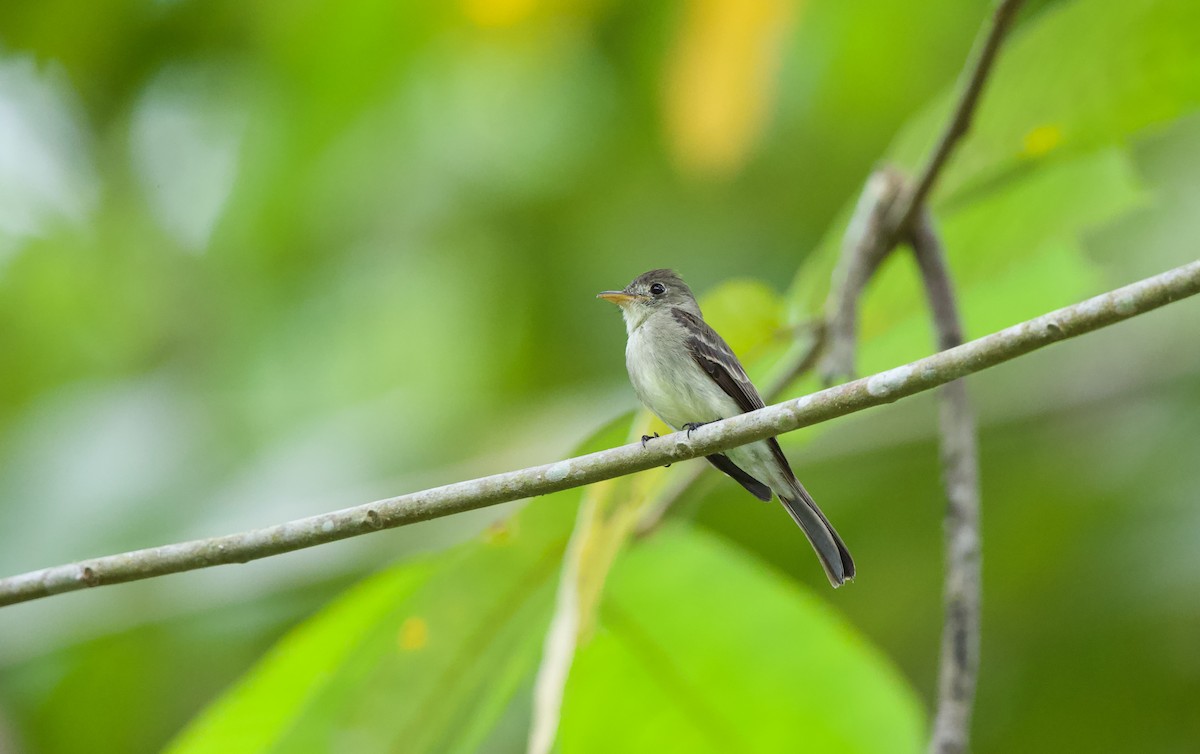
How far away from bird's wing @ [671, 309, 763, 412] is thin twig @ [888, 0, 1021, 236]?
620mm

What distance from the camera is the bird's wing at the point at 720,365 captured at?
10.6 feet

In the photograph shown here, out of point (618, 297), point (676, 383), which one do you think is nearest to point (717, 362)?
point (676, 383)

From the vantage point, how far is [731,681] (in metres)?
2.62

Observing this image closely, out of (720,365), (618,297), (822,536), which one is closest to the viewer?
(822,536)

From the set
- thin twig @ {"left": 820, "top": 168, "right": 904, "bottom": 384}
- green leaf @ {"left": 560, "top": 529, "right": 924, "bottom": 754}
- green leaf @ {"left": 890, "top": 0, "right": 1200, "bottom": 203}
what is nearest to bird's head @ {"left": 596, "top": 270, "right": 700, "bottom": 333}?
thin twig @ {"left": 820, "top": 168, "right": 904, "bottom": 384}

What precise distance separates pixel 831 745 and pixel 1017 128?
58.5 inches

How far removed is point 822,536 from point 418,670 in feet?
4.40

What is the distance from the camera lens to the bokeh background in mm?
2701

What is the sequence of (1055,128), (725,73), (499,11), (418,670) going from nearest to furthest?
(418,670)
(1055,128)
(725,73)
(499,11)

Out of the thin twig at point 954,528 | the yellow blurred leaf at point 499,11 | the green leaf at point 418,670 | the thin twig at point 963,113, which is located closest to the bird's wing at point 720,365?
the thin twig at point 954,528

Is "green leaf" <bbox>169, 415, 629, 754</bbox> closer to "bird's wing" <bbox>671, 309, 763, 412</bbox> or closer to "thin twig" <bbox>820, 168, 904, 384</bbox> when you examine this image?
"thin twig" <bbox>820, 168, 904, 384</bbox>

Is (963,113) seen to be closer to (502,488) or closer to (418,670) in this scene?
(502,488)

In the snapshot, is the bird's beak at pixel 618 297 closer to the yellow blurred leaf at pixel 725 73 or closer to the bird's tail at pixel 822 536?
the yellow blurred leaf at pixel 725 73

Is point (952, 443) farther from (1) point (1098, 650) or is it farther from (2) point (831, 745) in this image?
(1) point (1098, 650)
